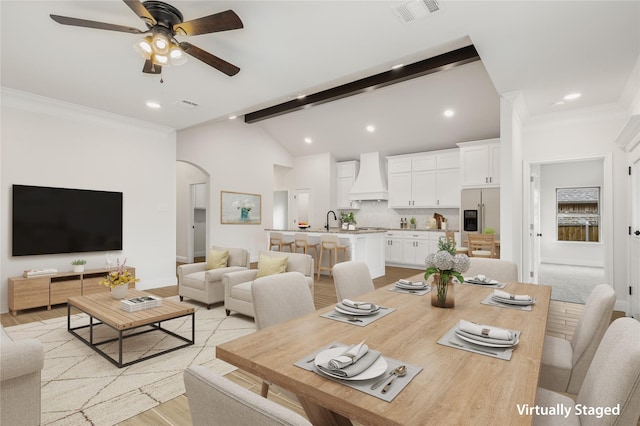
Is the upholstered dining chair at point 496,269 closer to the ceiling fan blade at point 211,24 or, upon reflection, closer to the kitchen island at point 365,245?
the ceiling fan blade at point 211,24

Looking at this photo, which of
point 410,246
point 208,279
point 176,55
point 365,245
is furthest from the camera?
point 410,246

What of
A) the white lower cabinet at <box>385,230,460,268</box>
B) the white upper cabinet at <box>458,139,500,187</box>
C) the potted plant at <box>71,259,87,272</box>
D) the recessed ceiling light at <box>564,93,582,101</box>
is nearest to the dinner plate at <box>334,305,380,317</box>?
the recessed ceiling light at <box>564,93,582,101</box>

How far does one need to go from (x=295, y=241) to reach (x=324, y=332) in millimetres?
5408

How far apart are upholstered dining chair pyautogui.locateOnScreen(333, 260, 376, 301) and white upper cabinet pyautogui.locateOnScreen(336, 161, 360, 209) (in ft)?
21.3

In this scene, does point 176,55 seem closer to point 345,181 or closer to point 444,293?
point 444,293

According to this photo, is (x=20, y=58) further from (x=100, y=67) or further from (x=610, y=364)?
(x=610, y=364)

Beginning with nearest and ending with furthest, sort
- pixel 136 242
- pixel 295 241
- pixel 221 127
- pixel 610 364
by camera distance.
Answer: pixel 610 364, pixel 136 242, pixel 295 241, pixel 221 127

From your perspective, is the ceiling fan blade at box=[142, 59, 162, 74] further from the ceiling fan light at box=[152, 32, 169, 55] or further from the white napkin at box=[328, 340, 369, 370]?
the white napkin at box=[328, 340, 369, 370]

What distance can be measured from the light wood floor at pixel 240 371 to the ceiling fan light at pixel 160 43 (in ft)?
8.69

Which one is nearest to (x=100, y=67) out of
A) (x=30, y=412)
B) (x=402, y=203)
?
(x=30, y=412)

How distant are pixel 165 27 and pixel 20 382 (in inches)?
101

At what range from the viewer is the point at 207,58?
9.41ft

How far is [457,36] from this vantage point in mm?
2750

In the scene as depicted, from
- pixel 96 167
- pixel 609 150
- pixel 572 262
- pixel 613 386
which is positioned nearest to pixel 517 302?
pixel 613 386
